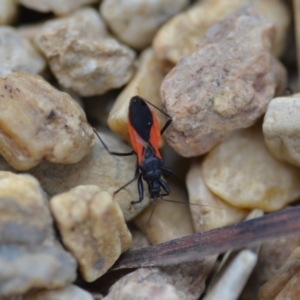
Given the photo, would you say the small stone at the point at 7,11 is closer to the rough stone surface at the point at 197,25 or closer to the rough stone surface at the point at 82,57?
the rough stone surface at the point at 82,57

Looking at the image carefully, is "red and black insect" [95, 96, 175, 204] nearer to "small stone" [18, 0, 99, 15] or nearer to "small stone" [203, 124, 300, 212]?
"small stone" [203, 124, 300, 212]

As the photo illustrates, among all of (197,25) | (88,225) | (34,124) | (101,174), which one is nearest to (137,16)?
(197,25)

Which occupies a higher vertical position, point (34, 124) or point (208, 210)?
point (34, 124)

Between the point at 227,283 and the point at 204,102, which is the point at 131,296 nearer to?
the point at 227,283

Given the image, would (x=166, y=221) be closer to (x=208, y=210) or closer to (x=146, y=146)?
(x=208, y=210)

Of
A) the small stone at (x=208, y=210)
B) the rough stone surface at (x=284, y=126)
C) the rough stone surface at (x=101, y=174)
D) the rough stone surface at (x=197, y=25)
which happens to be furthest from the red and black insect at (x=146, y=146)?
the rough stone surface at (x=284, y=126)

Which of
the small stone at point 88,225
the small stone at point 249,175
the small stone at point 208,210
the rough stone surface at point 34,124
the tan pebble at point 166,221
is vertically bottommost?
the tan pebble at point 166,221
